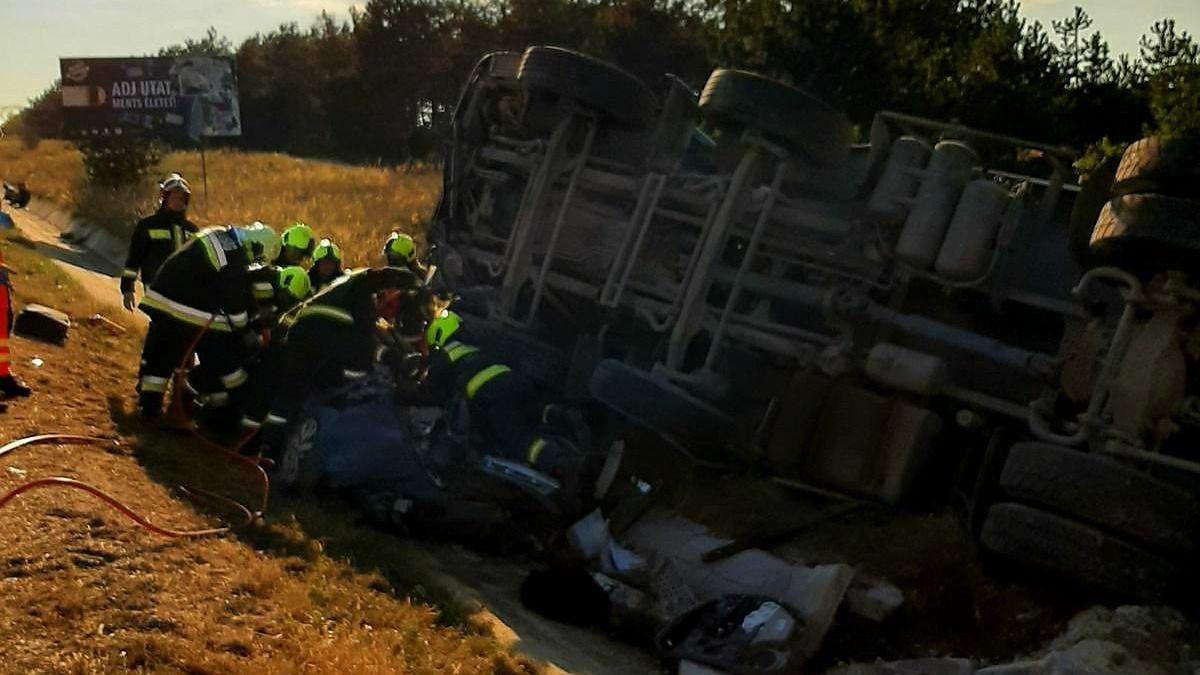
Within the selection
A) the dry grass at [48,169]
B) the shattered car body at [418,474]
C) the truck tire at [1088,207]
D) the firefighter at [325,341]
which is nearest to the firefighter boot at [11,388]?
the firefighter at [325,341]

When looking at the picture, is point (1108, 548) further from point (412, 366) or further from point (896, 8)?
point (896, 8)

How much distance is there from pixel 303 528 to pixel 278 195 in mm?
17093

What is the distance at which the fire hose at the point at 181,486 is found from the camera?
4773mm

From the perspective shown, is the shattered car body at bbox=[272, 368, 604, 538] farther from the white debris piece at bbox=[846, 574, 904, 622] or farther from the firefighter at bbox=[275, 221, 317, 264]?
the firefighter at bbox=[275, 221, 317, 264]

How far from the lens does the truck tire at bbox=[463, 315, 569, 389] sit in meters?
6.63

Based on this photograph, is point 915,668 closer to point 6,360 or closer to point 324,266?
point 324,266

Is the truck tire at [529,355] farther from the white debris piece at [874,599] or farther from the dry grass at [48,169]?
the dry grass at [48,169]

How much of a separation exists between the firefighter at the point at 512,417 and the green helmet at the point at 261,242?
65.7 inches

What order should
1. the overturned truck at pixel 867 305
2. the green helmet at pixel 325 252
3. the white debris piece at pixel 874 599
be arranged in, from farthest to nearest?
the green helmet at pixel 325 252, the white debris piece at pixel 874 599, the overturned truck at pixel 867 305

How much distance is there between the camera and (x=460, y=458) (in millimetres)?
6254

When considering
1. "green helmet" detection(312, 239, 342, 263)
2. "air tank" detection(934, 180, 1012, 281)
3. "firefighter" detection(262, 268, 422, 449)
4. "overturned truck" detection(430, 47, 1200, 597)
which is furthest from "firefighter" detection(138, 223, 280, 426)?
"air tank" detection(934, 180, 1012, 281)

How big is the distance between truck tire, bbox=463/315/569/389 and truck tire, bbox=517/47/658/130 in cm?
137

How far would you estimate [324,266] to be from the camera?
791 cm

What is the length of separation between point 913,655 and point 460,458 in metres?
2.66
